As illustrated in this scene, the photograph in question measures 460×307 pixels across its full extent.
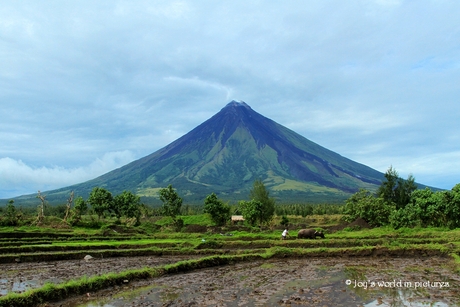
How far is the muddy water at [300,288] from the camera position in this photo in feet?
31.3

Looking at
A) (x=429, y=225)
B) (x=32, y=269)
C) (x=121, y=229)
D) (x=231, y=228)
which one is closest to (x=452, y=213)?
(x=429, y=225)

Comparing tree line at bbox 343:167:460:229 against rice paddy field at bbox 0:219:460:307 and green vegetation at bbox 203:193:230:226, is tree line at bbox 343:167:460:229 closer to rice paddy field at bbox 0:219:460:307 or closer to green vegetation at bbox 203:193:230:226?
rice paddy field at bbox 0:219:460:307

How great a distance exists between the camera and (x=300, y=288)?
36.5 feet

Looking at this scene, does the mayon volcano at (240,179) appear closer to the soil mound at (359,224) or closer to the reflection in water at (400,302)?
the soil mound at (359,224)

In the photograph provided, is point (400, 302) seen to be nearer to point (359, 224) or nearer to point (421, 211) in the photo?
point (421, 211)

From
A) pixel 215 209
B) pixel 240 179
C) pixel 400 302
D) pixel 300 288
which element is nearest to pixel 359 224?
pixel 215 209

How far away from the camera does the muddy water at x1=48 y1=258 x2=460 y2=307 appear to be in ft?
31.3

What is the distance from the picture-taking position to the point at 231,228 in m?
43.2

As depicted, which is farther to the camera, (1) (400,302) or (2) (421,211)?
(2) (421,211)

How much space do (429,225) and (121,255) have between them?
26315 mm

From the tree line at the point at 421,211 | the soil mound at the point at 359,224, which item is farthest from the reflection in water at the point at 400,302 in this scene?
the soil mound at the point at 359,224

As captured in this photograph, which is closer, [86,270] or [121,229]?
[86,270]

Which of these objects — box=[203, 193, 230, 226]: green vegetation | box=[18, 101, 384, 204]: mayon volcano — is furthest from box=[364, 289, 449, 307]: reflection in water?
box=[18, 101, 384, 204]: mayon volcano

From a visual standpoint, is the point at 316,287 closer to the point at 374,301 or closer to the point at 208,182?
the point at 374,301
